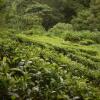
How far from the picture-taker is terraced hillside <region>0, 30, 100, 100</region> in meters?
6.40

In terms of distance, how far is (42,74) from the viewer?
7379 mm

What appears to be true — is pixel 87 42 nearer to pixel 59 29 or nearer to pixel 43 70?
pixel 59 29

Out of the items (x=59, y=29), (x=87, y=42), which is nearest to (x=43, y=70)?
(x=87, y=42)

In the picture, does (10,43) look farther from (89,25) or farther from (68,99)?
(89,25)

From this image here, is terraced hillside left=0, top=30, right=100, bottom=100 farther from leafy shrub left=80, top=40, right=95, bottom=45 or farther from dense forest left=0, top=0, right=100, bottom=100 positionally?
leafy shrub left=80, top=40, right=95, bottom=45

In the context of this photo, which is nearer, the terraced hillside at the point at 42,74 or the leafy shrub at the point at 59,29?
the terraced hillside at the point at 42,74

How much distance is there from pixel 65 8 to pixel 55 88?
688 inches

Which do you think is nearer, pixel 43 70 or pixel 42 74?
pixel 42 74

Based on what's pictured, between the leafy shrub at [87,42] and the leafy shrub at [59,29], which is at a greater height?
the leafy shrub at [59,29]

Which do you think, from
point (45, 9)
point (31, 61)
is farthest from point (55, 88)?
point (45, 9)

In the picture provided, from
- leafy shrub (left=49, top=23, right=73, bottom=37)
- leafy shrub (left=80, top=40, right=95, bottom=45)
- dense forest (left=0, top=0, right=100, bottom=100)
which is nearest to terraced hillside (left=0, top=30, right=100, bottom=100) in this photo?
dense forest (left=0, top=0, right=100, bottom=100)

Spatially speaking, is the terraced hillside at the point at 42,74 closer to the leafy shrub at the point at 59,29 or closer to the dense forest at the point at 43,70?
the dense forest at the point at 43,70

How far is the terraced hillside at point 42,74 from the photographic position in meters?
6.40

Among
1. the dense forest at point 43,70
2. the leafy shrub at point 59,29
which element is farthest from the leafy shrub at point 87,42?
the leafy shrub at point 59,29
